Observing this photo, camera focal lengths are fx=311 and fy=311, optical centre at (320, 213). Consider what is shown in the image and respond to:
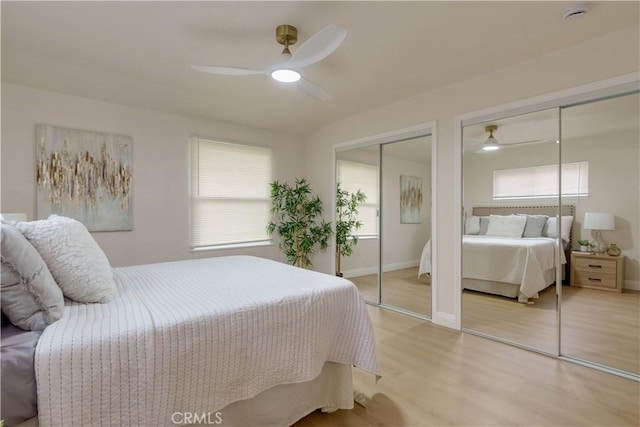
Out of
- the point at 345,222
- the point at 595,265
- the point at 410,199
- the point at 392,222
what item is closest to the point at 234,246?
the point at 345,222

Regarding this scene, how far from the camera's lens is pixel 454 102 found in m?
3.09

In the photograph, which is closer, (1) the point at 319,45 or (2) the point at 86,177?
(1) the point at 319,45

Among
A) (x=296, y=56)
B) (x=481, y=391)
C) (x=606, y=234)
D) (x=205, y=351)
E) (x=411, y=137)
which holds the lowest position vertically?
(x=481, y=391)

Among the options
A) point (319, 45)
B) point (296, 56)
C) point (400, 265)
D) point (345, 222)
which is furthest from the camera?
point (345, 222)

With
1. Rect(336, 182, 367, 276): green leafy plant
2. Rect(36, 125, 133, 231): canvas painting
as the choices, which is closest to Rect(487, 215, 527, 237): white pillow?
Rect(336, 182, 367, 276): green leafy plant

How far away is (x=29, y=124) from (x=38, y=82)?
40 centimetres

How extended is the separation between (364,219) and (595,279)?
2.40m

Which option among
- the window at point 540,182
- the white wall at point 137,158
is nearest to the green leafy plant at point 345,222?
the white wall at point 137,158

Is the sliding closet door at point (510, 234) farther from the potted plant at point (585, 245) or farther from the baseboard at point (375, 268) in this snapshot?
the baseboard at point (375, 268)

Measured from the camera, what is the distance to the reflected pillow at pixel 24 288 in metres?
1.08

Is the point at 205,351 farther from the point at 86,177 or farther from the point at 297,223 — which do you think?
the point at 297,223

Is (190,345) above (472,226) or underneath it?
underneath

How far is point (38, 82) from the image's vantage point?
2816 mm

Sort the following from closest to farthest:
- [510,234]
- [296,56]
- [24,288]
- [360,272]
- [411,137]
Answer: [24,288] < [296,56] < [510,234] < [411,137] < [360,272]
